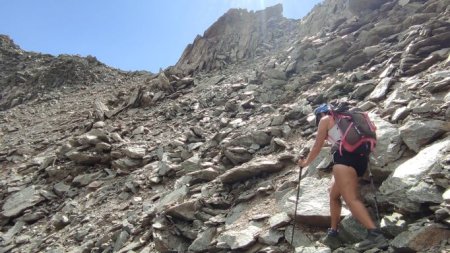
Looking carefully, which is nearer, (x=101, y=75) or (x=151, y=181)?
(x=151, y=181)

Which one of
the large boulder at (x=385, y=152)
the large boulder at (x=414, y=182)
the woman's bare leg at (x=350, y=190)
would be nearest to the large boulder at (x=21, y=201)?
the woman's bare leg at (x=350, y=190)

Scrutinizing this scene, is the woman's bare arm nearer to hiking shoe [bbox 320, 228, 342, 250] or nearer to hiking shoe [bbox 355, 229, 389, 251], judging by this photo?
hiking shoe [bbox 320, 228, 342, 250]

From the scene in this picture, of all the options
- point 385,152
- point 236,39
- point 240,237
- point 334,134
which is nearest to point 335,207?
point 334,134

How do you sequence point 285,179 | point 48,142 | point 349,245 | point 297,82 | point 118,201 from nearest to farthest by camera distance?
point 349,245 → point 285,179 → point 118,201 → point 297,82 → point 48,142

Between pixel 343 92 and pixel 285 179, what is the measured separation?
217 inches

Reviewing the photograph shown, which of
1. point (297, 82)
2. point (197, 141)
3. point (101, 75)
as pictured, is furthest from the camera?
point (101, 75)

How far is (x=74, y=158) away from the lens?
52.5 ft

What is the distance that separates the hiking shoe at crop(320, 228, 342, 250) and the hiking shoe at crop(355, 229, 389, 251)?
17.6 inches

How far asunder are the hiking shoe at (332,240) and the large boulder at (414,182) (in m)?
1.04

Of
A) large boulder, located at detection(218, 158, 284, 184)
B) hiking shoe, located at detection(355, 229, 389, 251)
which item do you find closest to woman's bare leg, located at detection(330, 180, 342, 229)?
hiking shoe, located at detection(355, 229, 389, 251)

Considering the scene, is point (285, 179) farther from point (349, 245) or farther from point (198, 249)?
point (349, 245)

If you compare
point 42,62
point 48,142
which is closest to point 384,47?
point 48,142

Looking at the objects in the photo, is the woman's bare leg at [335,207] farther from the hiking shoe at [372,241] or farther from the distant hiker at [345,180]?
the hiking shoe at [372,241]

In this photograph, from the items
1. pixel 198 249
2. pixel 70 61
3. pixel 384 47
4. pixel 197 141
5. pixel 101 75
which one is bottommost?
pixel 198 249
